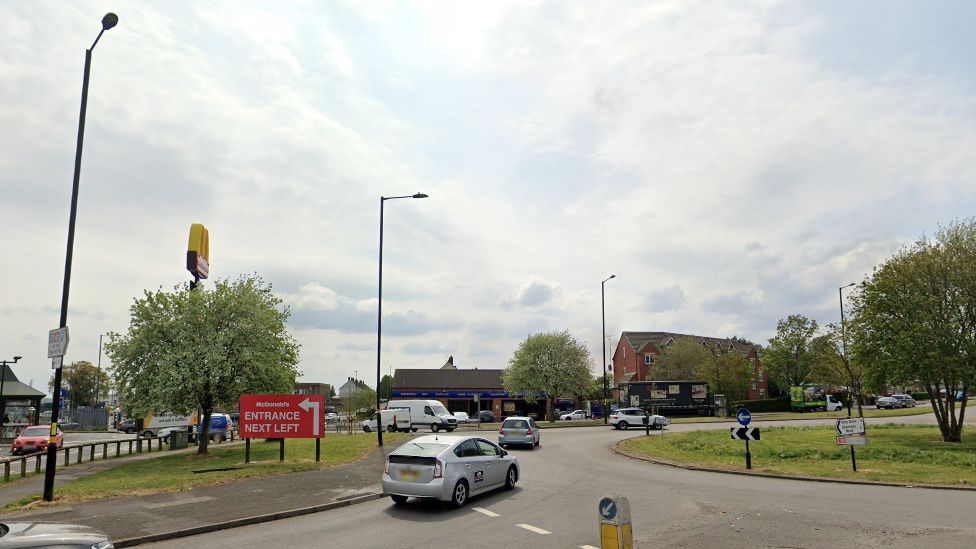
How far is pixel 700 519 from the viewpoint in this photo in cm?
1122

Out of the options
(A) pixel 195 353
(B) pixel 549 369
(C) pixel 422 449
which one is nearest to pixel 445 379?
(B) pixel 549 369

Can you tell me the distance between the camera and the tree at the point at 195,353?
23.3 meters

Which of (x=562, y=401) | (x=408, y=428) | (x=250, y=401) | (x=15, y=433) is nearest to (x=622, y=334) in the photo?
(x=562, y=401)

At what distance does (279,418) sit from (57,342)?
7.82 metres

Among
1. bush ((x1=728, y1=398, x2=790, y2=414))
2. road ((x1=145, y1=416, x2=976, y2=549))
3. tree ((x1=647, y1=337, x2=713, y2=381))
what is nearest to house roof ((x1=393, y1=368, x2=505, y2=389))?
tree ((x1=647, y1=337, x2=713, y2=381))

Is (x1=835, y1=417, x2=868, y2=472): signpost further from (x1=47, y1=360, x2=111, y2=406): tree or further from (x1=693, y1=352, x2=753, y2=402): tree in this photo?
(x1=47, y1=360, x2=111, y2=406): tree

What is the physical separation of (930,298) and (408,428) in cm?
3075

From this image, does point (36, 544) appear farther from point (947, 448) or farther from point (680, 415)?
point (680, 415)

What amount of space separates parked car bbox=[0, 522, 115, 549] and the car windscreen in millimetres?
6324

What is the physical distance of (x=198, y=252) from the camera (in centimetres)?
3095

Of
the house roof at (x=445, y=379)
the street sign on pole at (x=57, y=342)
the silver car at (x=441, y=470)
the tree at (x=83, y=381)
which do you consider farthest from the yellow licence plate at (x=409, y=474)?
the tree at (x=83, y=381)

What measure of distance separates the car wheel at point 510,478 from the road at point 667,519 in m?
0.30

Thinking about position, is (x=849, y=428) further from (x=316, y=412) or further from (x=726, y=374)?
(x=726, y=374)

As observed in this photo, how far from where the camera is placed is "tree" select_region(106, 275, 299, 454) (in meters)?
23.3
